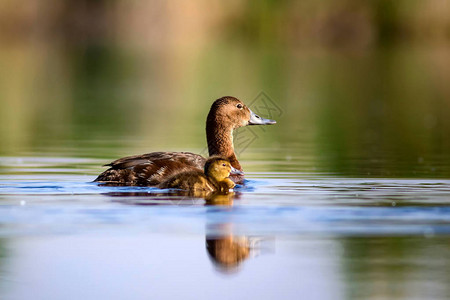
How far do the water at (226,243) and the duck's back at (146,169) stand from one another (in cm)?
16

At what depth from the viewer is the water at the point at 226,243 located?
560 cm

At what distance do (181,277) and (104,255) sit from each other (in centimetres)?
67

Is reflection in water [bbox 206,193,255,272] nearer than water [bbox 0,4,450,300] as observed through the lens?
No

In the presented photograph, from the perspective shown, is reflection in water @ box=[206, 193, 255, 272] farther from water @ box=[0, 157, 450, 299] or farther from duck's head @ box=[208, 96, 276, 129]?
duck's head @ box=[208, 96, 276, 129]

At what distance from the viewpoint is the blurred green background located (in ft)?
44.5

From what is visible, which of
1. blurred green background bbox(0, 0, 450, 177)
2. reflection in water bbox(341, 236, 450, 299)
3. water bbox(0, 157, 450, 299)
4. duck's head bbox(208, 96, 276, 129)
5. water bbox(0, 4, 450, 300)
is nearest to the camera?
reflection in water bbox(341, 236, 450, 299)

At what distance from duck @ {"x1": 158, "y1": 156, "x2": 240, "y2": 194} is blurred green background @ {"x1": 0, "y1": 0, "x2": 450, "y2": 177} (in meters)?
1.74

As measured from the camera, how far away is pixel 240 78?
2677 cm

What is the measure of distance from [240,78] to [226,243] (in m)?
20.4

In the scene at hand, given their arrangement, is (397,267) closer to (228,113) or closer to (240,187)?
(240,187)

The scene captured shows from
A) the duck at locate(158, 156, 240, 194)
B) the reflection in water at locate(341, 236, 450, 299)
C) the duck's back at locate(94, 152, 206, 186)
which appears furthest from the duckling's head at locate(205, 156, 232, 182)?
the reflection in water at locate(341, 236, 450, 299)

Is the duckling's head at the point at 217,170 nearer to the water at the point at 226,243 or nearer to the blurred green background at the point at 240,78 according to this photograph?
the water at the point at 226,243

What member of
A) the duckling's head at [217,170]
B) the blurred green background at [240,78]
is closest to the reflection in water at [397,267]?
the duckling's head at [217,170]

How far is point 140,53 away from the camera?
4091 cm
